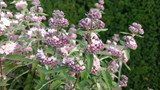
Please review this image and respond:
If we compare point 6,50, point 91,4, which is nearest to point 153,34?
point 91,4

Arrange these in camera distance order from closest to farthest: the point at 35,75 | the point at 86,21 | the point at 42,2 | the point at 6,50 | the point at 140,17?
1. the point at 86,21
2. the point at 6,50
3. the point at 35,75
4. the point at 140,17
5. the point at 42,2

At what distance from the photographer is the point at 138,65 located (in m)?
4.20

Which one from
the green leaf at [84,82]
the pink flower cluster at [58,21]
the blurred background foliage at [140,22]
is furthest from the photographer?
the blurred background foliage at [140,22]

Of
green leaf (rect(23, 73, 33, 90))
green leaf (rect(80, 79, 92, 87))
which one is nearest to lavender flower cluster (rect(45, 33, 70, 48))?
green leaf (rect(80, 79, 92, 87))

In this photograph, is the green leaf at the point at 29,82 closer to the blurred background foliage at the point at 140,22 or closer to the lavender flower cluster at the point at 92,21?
the lavender flower cluster at the point at 92,21

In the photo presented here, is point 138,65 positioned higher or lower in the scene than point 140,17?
lower

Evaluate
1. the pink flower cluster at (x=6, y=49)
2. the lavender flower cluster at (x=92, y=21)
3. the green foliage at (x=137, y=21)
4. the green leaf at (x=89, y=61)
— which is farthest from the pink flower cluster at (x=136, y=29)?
the green foliage at (x=137, y=21)

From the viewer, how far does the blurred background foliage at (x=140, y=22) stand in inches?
157

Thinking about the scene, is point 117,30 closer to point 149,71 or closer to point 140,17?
point 140,17

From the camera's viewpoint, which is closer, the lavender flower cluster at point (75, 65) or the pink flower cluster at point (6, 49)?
the lavender flower cluster at point (75, 65)

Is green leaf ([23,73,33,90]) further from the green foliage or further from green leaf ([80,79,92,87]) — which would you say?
the green foliage

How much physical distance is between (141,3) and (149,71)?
1702mm

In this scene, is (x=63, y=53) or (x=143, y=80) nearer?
(x=63, y=53)

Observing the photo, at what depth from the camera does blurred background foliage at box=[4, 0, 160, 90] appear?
400cm
